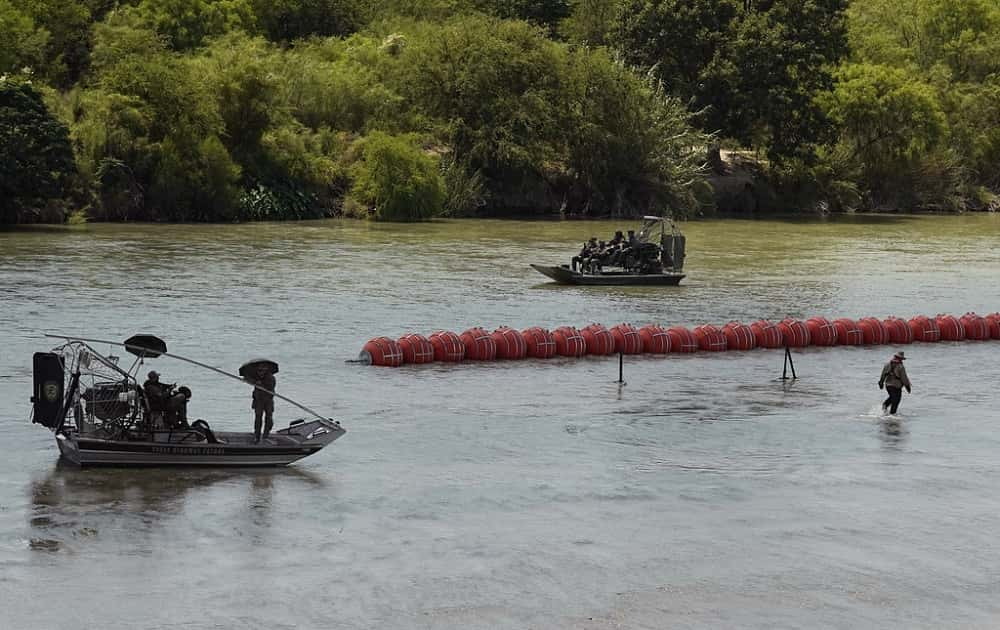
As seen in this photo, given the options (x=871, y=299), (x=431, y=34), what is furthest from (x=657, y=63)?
(x=871, y=299)

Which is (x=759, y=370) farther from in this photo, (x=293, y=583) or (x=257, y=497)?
(x=293, y=583)

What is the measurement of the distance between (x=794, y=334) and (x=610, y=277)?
1280 cm

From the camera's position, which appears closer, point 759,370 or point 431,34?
point 759,370

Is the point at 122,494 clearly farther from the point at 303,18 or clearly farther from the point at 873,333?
the point at 303,18

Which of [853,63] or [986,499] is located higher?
[853,63]

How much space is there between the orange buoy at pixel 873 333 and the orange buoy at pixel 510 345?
911 centimetres

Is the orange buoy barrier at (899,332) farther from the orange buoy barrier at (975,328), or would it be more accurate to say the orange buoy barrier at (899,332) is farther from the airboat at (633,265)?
the airboat at (633,265)

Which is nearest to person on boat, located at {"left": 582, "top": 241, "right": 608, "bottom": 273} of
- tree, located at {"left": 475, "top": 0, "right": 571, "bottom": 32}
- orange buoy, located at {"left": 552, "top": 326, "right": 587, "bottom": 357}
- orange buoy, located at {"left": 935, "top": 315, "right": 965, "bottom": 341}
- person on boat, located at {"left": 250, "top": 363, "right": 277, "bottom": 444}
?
orange buoy, located at {"left": 935, "top": 315, "right": 965, "bottom": 341}

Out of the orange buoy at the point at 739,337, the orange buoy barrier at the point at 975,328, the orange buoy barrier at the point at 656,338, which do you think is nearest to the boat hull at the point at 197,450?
the orange buoy barrier at the point at 656,338

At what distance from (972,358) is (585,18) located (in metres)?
78.8

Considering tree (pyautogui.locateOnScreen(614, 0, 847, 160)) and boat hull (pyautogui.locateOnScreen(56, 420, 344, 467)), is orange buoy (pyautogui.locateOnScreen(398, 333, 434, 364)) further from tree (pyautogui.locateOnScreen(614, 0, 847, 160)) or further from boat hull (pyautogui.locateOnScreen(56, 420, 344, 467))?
tree (pyautogui.locateOnScreen(614, 0, 847, 160))

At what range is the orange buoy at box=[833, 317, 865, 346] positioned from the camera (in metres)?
36.9

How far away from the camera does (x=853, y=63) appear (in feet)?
347

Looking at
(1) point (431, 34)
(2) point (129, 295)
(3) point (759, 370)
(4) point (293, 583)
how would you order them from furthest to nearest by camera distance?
(1) point (431, 34) → (2) point (129, 295) → (3) point (759, 370) → (4) point (293, 583)
